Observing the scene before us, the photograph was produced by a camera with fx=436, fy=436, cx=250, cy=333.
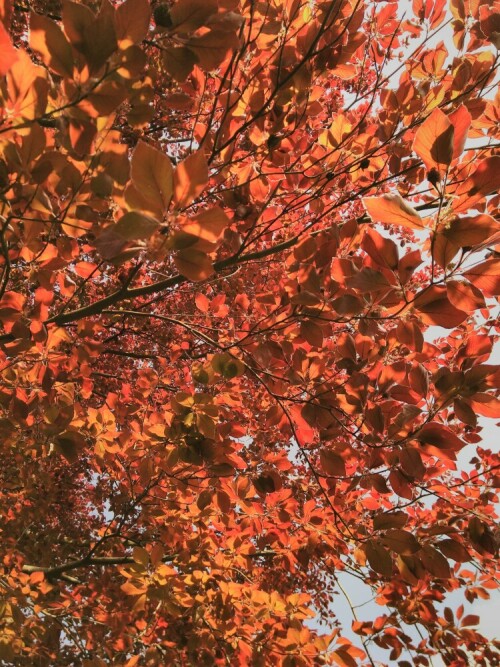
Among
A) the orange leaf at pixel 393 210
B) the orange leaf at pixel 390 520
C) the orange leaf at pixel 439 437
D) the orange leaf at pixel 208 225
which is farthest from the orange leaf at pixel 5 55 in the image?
the orange leaf at pixel 390 520

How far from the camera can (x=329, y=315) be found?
1719 millimetres

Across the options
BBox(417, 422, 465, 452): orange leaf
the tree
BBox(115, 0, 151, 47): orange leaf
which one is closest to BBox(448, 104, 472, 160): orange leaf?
the tree

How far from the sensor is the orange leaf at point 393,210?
0.94 metres

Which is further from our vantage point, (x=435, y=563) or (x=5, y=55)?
(x=435, y=563)

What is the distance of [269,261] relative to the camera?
2357 millimetres

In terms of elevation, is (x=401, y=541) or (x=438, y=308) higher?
(x=438, y=308)

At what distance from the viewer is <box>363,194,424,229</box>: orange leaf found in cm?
94

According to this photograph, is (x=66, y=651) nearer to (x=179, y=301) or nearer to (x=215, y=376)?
(x=179, y=301)

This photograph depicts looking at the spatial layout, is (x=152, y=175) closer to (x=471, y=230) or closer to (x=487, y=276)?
(x=471, y=230)

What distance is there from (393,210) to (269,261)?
4.68 feet

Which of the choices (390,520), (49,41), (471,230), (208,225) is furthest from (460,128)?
(390,520)

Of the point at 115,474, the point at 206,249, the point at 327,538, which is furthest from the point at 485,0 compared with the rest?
the point at 115,474

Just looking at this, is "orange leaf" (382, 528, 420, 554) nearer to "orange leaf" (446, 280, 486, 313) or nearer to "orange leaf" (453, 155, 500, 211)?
"orange leaf" (446, 280, 486, 313)

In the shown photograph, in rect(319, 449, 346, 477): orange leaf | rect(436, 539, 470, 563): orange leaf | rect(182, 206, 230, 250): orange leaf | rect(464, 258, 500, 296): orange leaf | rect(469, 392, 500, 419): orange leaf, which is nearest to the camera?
rect(182, 206, 230, 250): orange leaf
